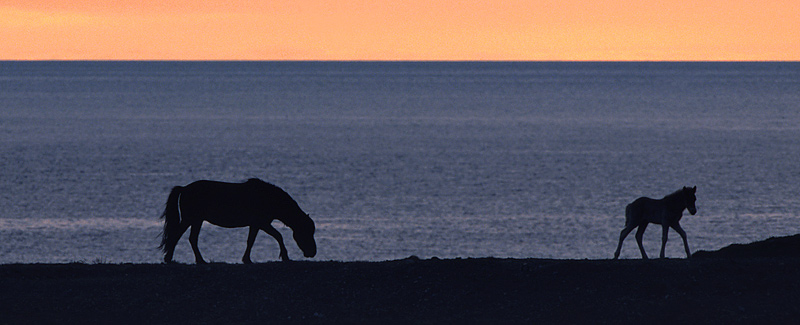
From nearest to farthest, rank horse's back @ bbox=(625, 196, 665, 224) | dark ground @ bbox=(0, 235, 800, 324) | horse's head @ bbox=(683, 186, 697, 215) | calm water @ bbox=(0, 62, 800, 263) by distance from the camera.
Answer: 1. dark ground @ bbox=(0, 235, 800, 324)
2. horse's head @ bbox=(683, 186, 697, 215)
3. horse's back @ bbox=(625, 196, 665, 224)
4. calm water @ bbox=(0, 62, 800, 263)

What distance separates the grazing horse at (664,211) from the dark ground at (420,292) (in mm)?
2312

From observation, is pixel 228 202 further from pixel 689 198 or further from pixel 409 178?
pixel 409 178

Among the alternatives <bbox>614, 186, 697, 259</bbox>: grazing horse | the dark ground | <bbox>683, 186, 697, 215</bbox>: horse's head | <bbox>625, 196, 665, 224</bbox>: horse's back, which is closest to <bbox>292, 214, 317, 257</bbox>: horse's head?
the dark ground

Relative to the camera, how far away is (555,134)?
117 metres

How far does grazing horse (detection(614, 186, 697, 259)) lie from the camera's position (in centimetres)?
1939

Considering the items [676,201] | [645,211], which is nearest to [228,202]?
[645,211]

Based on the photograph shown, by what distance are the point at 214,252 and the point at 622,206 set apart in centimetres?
2319

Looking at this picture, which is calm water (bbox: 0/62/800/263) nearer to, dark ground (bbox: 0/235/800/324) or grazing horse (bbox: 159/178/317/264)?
grazing horse (bbox: 159/178/317/264)

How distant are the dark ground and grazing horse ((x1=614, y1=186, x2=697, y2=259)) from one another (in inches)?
91.0

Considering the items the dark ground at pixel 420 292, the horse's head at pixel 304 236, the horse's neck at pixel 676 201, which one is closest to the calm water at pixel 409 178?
the horse's head at pixel 304 236

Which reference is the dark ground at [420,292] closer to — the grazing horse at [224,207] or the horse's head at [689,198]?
the grazing horse at [224,207]

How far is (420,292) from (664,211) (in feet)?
19.4

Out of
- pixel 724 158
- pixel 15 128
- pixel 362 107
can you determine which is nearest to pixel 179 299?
pixel 724 158

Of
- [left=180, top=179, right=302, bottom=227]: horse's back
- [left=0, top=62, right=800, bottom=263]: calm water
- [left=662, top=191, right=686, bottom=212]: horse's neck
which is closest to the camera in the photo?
[left=180, top=179, right=302, bottom=227]: horse's back
